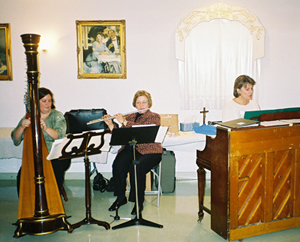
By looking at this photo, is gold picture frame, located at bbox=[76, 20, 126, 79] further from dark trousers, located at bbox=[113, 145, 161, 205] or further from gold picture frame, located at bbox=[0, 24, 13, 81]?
dark trousers, located at bbox=[113, 145, 161, 205]

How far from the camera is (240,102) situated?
12.1 feet

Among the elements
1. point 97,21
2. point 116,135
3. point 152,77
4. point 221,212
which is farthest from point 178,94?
point 221,212

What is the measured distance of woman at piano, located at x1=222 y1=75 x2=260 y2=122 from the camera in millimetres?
3598

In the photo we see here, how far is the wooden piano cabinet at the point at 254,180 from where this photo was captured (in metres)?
2.41

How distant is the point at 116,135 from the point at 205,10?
2449 millimetres

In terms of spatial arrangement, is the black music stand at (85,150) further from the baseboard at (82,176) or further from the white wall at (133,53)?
the white wall at (133,53)

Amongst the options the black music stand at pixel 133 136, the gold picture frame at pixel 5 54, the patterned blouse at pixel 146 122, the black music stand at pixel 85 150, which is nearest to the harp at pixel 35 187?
the black music stand at pixel 85 150

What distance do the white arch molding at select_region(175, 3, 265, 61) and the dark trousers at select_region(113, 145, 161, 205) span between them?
1.86 metres

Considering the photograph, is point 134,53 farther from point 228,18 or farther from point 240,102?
point 240,102

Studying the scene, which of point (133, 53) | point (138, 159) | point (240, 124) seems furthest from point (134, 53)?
point (240, 124)

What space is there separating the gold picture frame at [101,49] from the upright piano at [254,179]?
2.19 m

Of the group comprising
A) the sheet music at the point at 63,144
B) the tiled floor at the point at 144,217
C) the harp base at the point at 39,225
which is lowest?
the tiled floor at the point at 144,217

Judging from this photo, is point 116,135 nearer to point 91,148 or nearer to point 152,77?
point 91,148

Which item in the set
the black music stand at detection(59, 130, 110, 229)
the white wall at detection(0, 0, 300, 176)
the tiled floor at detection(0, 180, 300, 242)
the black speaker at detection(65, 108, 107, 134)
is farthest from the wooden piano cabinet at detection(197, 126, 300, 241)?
the white wall at detection(0, 0, 300, 176)
